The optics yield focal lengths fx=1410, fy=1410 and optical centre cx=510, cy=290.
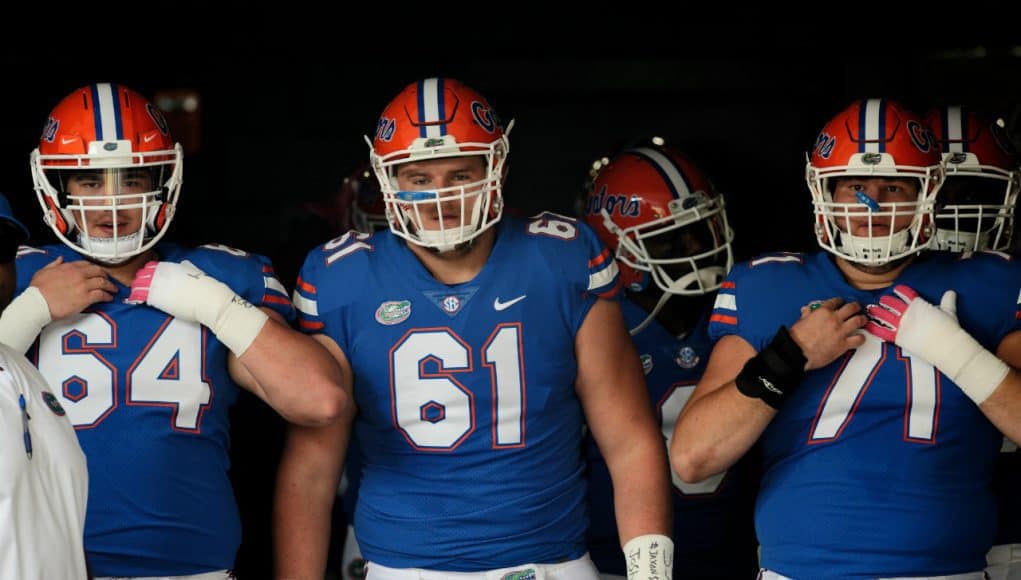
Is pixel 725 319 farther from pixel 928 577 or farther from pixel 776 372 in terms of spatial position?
pixel 928 577

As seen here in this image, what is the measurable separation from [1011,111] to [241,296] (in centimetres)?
309

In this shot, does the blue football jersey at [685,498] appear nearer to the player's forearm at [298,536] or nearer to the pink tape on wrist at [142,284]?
the player's forearm at [298,536]

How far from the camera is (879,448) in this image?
288cm

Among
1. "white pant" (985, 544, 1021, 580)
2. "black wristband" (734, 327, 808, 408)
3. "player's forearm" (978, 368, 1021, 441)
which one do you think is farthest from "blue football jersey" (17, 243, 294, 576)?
"white pant" (985, 544, 1021, 580)

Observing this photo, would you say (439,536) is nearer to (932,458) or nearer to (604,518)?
(604,518)

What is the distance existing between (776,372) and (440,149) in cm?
85

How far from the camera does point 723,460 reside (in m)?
2.92

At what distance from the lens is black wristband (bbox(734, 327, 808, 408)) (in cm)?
279

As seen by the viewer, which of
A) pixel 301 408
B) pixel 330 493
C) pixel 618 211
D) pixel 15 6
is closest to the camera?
pixel 301 408

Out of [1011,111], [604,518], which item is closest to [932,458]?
[604,518]

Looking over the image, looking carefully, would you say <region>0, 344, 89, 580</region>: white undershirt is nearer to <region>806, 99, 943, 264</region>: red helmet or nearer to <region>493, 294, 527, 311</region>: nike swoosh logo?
<region>493, 294, 527, 311</region>: nike swoosh logo

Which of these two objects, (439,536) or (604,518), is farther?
(604,518)

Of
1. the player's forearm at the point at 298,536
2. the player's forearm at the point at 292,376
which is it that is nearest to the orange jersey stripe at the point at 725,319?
the player's forearm at the point at 292,376

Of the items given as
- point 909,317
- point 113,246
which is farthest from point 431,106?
point 909,317
